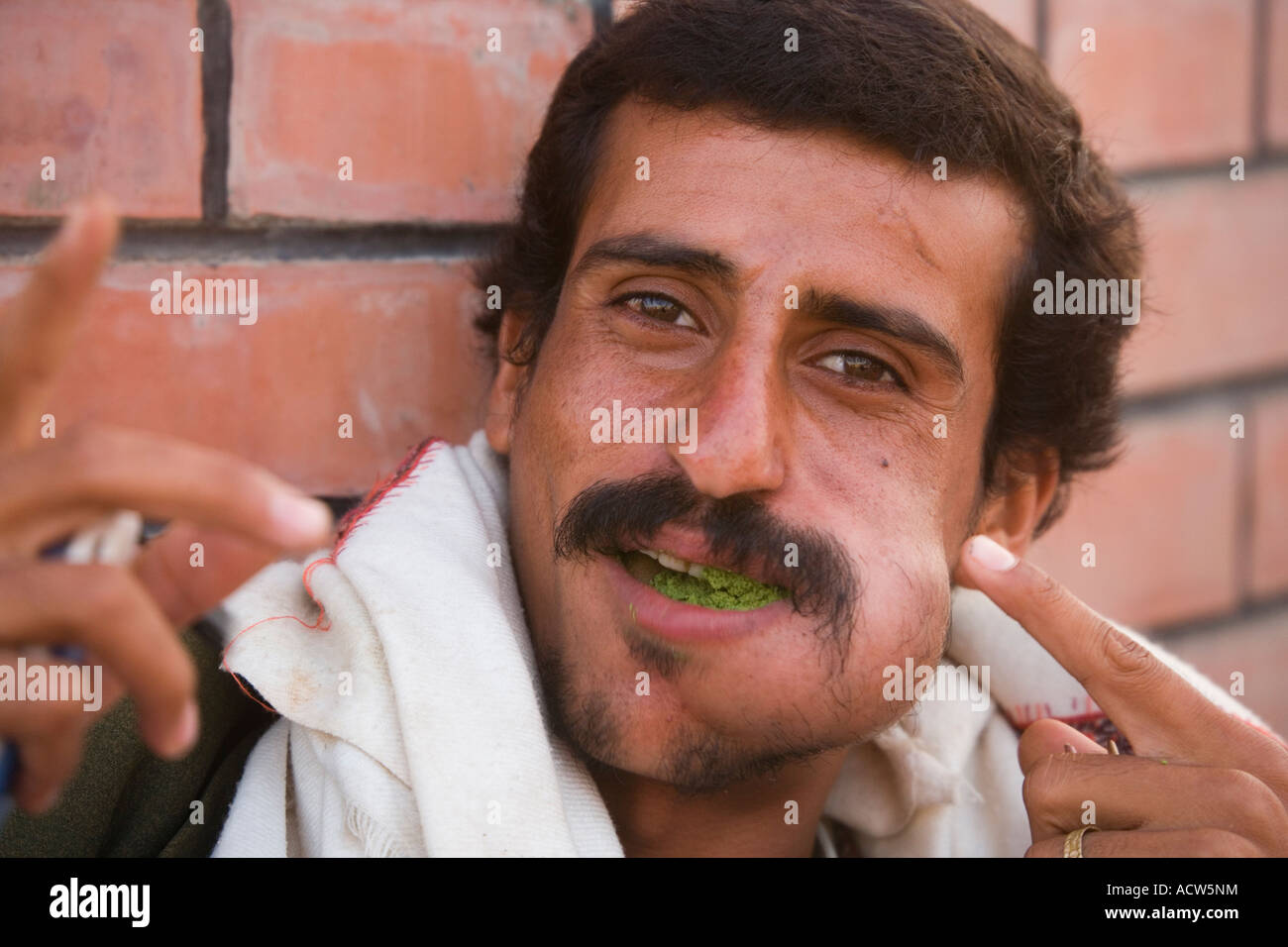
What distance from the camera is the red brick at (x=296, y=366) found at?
3.72ft

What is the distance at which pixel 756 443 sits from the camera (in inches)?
39.4

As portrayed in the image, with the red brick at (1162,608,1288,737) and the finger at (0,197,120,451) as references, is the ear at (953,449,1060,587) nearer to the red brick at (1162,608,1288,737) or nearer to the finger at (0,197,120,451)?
the red brick at (1162,608,1288,737)

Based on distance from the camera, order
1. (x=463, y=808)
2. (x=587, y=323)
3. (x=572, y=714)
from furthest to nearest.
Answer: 1. (x=587, y=323)
2. (x=572, y=714)
3. (x=463, y=808)

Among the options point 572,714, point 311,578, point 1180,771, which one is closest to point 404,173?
point 311,578

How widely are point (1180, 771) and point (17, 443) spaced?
1001 mm

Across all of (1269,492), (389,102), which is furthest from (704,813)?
(1269,492)

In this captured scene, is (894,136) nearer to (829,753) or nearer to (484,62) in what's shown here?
(484,62)

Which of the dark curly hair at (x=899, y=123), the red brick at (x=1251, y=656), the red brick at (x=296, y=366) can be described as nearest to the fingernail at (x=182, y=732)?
the red brick at (x=296, y=366)

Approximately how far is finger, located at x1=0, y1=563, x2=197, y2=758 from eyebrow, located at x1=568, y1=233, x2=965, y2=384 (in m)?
0.66

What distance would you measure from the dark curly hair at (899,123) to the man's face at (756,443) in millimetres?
41

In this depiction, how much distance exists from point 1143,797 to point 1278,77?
1479 millimetres

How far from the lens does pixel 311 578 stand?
107cm

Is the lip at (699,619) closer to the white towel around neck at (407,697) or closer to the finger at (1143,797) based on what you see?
the white towel around neck at (407,697)

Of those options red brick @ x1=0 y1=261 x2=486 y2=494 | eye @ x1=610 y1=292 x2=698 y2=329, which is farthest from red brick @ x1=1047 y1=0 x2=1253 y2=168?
red brick @ x1=0 y1=261 x2=486 y2=494
